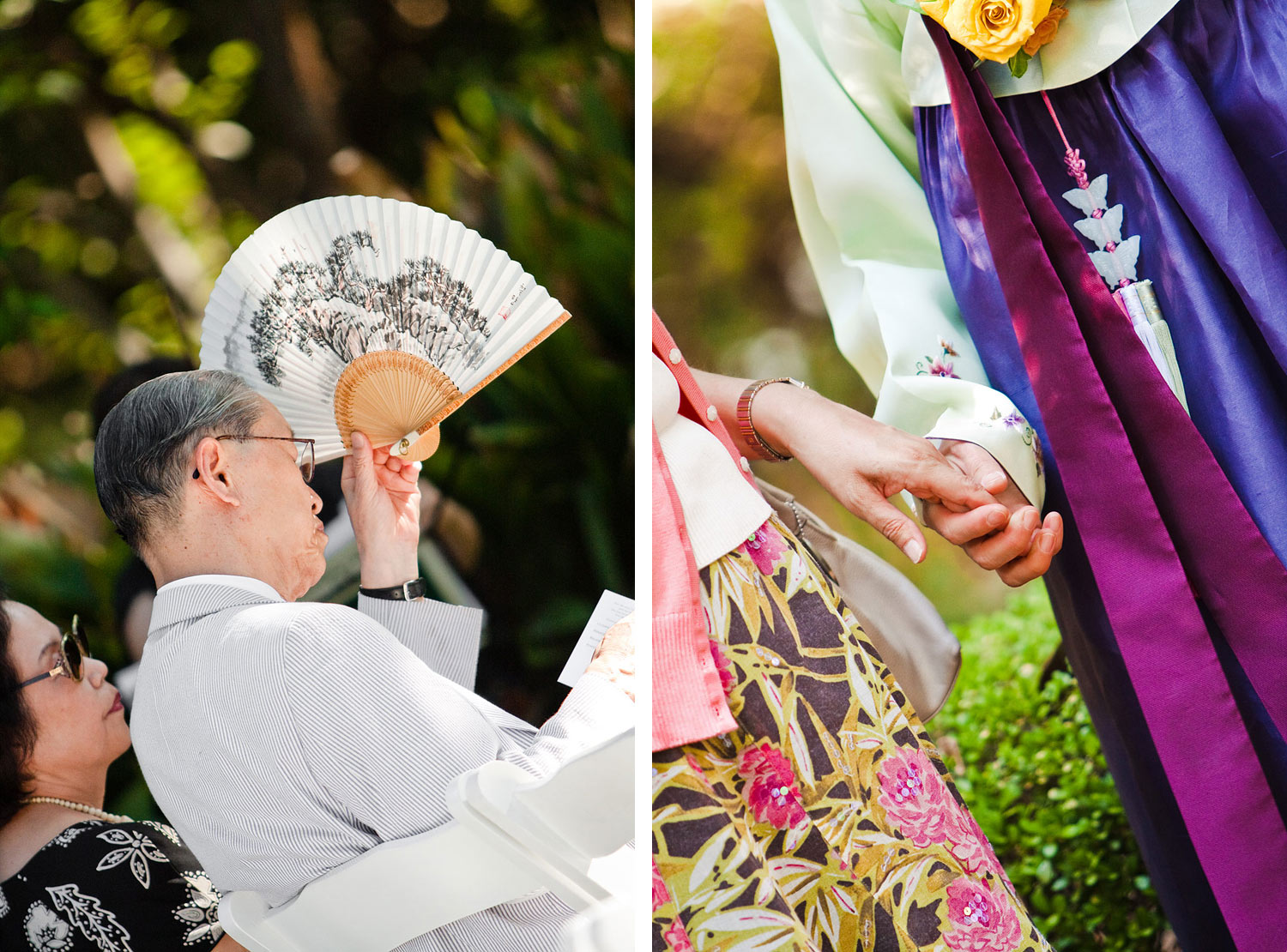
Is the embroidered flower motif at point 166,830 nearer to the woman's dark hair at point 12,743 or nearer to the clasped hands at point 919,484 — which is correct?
the woman's dark hair at point 12,743

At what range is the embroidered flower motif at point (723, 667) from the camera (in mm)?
1213

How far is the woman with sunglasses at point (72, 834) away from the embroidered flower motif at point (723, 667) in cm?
72

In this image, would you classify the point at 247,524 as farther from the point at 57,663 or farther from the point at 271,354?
the point at 57,663

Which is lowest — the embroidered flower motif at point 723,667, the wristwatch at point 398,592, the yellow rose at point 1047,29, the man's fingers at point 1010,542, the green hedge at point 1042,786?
the green hedge at point 1042,786

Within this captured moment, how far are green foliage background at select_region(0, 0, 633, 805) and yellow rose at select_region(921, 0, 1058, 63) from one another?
1.43 feet

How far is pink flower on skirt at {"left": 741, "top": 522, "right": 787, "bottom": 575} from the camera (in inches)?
49.7

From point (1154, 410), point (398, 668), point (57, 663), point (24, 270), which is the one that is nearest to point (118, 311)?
point (24, 270)

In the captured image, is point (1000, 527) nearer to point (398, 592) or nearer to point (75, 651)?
point (398, 592)

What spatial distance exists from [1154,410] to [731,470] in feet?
1.79

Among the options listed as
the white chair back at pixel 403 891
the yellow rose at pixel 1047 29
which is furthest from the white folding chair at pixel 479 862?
the yellow rose at pixel 1047 29

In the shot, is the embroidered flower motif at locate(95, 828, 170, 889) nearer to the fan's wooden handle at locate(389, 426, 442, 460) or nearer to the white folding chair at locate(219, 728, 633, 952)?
the white folding chair at locate(219, 728, 633, 952)

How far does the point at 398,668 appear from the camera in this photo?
1294 mm

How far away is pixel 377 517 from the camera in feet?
4.81

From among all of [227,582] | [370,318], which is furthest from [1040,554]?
[227,582]
